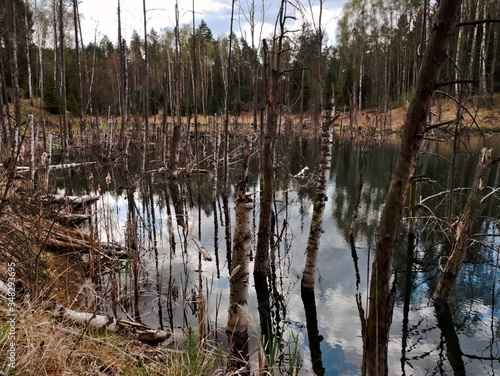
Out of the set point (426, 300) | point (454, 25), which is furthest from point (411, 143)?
point (426, 300)

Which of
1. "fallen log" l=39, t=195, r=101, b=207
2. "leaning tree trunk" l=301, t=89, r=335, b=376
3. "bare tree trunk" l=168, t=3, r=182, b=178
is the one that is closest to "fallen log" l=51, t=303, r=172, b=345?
"fallen log" l=39, t=195, r=101, b=207

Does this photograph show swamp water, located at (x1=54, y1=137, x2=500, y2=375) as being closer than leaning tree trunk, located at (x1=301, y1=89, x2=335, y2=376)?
Yes

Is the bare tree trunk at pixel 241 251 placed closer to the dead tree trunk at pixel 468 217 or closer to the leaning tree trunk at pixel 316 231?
the leaning tree trunk at pixel 316 231

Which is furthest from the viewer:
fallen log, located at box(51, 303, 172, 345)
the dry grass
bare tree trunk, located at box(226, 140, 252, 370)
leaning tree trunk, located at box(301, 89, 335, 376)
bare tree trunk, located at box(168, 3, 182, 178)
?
bare tree trunk, located at box(168, 3, 182, 178)

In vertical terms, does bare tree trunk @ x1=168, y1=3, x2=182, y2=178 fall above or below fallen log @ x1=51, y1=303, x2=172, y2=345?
above

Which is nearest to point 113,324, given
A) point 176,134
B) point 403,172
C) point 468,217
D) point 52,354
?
point 52,354

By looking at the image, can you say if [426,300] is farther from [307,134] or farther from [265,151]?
[307,134]

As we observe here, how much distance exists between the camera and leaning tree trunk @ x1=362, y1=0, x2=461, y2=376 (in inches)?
89.2

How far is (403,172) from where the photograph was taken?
255cm

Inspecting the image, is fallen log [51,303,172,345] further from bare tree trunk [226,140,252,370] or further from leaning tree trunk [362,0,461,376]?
leaning tree trunk [362,0,461,376]

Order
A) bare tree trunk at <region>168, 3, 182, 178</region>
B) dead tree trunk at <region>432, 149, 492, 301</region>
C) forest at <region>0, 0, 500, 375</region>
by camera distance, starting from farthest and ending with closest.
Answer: bare tree trunk at <region>168, 3, 182, 178</region>
dead tree trunk at <region>432, 149, 492, 301</region>
forest at <region>0, 0, 500, 375</region>

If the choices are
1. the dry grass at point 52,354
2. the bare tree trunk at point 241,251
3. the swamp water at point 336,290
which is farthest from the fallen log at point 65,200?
the bare tree trunk at point 241,251

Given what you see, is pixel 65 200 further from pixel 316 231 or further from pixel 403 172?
pixel 403 172

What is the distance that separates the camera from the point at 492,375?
14.4 ft
